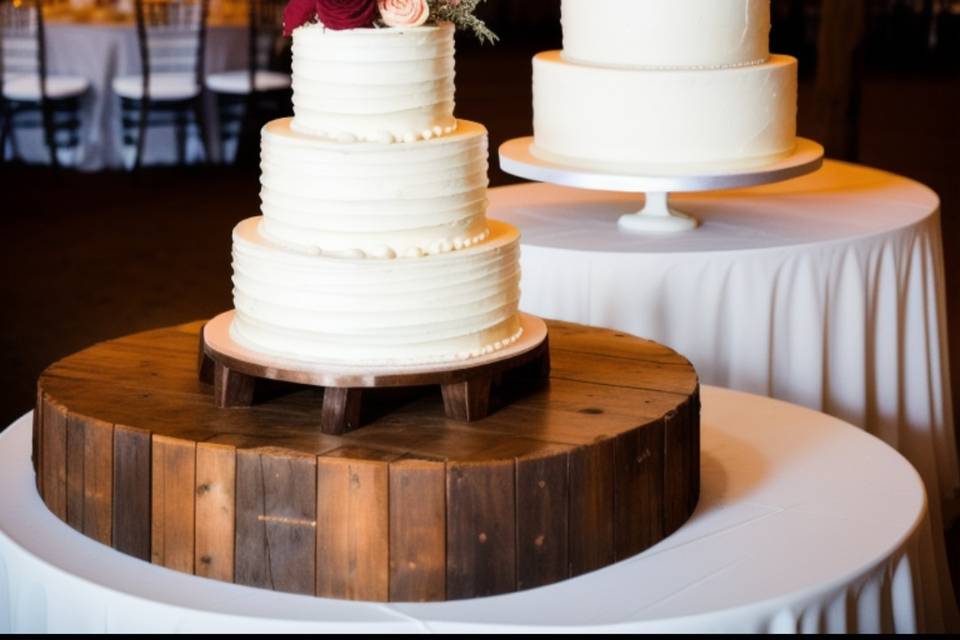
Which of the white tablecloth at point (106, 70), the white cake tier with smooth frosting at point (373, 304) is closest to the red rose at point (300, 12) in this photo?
the white cake tier with smooth frosting at point (373, 304)

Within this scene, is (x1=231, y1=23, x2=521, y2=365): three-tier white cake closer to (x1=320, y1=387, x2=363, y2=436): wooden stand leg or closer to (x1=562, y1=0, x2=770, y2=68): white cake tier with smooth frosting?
(x1=320, y1=387, x2=363, y2=436): wooden stand leg

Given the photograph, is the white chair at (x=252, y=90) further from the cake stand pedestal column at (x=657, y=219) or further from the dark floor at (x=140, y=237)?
the cake stand pedestal column at (x=657, y=219)

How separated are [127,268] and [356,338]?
4670 millimetres

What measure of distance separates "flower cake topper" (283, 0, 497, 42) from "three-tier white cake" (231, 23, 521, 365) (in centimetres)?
1

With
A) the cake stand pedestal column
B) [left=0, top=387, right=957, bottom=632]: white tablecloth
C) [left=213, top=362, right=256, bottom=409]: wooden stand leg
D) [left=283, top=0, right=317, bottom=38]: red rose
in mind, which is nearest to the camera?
[left=0, top=387, right=957, bottom=632]: white tablecloth

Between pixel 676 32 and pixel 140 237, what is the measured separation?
423 cm

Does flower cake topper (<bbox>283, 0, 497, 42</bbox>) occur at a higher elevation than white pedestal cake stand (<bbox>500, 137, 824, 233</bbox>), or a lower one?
higher

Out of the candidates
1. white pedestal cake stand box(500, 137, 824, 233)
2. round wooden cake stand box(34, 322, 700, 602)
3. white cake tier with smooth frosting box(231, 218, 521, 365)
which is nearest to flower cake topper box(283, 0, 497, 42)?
white cake tier with smooth frosting box(231, 218, 521, 365)

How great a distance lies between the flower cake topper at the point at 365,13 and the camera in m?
2.06

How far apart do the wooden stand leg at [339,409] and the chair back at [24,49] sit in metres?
6.94

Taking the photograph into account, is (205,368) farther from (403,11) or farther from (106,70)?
(106,70)

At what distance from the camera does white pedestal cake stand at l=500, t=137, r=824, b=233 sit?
3479 millimetres

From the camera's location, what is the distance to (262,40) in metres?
9.29

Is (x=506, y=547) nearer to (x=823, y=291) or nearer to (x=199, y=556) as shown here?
(x=199, y=556)
